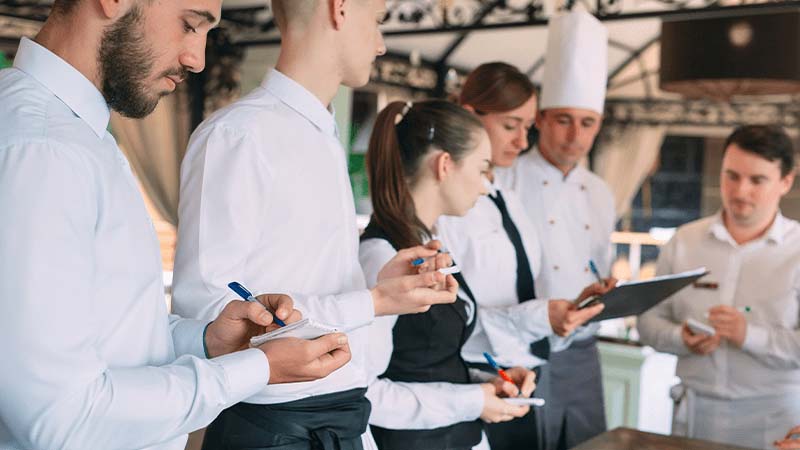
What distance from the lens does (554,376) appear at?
2689mm

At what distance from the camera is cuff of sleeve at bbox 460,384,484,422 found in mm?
1876

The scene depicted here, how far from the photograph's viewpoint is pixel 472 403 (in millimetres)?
1879

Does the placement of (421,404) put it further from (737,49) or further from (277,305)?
(737,49)

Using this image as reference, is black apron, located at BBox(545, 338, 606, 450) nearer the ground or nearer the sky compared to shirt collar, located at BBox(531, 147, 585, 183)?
nearer the ground

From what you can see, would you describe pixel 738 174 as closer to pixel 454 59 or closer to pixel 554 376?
pixel 554 376

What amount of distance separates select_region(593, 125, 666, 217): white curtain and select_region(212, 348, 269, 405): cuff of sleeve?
33.5 ft

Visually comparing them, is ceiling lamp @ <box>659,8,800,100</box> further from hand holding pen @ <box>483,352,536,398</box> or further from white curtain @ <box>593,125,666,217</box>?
white curtain @ <box>593,125,666,217</box>

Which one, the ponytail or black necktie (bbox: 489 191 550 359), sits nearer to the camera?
the ponytail

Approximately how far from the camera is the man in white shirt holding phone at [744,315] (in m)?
2.50

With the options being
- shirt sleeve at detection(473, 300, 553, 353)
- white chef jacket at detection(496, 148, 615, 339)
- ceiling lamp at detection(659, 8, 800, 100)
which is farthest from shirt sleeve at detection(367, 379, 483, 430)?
ceiling lamp at detection(659, 8, 800, 100)

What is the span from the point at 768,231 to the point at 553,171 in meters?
0.68

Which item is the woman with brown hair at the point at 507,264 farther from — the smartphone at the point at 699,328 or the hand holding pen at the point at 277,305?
the hand holding pen at the point at 277,305

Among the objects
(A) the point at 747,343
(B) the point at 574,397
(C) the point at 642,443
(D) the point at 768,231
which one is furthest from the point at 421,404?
(D) the point at 768,231

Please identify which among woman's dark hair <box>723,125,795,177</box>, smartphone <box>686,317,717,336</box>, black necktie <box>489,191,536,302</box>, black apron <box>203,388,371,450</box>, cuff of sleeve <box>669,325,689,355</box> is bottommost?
cuff of sleeve <box>669,325,689,355</box>
